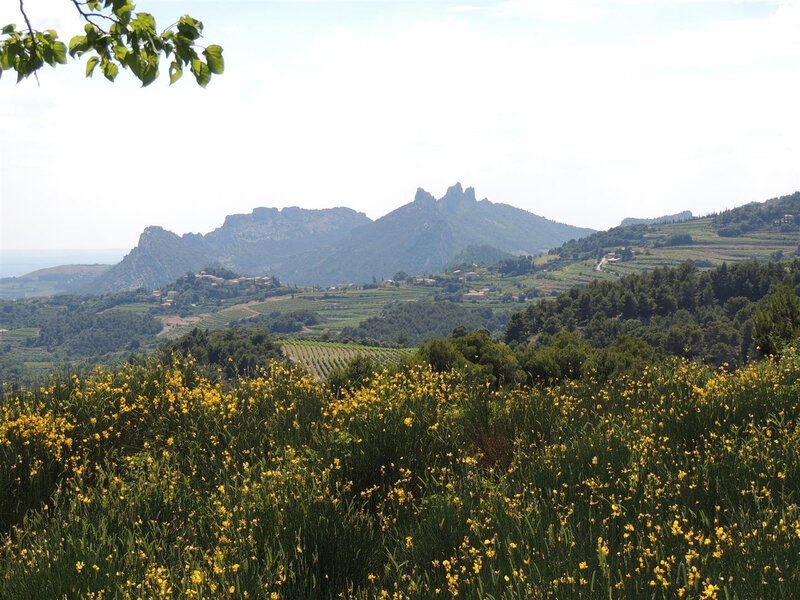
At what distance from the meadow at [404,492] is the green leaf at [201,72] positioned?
3708 millimetres

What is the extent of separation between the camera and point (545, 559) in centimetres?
364

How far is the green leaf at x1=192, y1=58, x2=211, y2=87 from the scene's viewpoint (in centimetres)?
497

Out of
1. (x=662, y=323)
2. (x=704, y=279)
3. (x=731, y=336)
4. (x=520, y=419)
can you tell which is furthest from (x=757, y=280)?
(x=520, y=419)

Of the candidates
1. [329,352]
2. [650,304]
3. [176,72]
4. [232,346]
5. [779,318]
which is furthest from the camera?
[329,352]

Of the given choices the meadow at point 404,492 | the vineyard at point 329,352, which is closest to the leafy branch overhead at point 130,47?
the meadow at point 404,492

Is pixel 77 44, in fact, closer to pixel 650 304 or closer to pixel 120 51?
pixel 120 51

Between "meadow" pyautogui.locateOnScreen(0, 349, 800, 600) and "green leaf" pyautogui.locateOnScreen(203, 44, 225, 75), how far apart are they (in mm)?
3806

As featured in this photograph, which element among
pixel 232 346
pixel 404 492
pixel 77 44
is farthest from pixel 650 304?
pixel 77 44

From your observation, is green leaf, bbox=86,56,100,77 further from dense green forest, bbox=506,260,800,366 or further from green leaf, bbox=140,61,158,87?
dense green forest, bbox=506,260,800,366

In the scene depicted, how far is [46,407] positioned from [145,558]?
4.46m

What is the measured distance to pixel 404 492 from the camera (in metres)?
5.35

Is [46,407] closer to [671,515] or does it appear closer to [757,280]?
[671,515]

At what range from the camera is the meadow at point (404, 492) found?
359 centimetres

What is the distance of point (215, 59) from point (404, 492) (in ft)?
14.6
